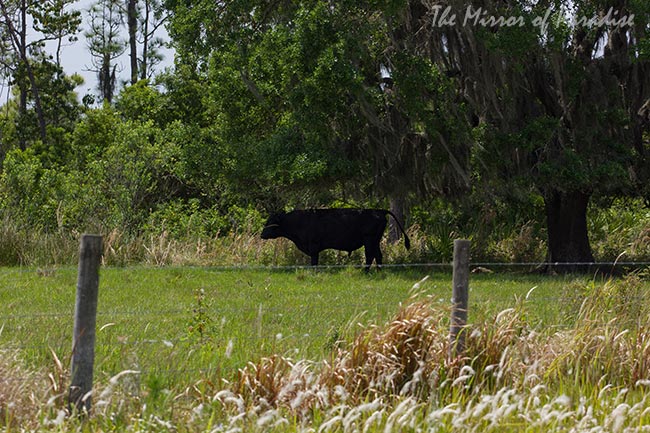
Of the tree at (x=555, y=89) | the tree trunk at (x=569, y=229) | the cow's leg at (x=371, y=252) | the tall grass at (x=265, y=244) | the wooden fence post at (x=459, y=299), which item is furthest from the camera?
the tree trunk at (x=569, y=229)

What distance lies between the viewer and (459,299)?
7391mm

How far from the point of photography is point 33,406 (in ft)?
20.0

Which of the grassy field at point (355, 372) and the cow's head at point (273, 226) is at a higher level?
the cow's head at point (273, 226)

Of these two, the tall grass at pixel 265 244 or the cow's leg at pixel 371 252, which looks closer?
the cow's leg at pixel 371 252

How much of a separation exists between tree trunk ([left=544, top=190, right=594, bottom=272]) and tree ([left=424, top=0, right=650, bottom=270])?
0.51 meters

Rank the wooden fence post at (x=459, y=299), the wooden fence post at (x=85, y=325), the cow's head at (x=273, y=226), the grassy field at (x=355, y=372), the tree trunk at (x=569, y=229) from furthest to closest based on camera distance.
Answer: the tree trunk at (x=569, y=229), the cow's head at (x=273, y=226), the wooden fence post at (x=459, y=299), the wooden fence post at (x=85, y=325), the grassy field at (x=355, y=372)

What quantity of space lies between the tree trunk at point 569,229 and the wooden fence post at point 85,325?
14849 millimetres

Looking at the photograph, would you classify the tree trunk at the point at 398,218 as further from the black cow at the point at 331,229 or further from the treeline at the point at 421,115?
the black cow at the point at 331,229

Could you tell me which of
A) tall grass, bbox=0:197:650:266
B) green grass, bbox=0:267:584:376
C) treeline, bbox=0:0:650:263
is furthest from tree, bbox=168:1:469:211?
green grass, bbox=0:267:584:376

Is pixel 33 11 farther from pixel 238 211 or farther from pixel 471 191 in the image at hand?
pixel 471 191

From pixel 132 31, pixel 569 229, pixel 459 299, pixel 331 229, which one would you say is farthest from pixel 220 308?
pixel 132 31

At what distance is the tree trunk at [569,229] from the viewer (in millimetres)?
20031

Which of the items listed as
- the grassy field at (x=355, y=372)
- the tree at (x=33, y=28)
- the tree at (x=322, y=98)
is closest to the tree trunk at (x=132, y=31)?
the tree at (x=33, y=28)

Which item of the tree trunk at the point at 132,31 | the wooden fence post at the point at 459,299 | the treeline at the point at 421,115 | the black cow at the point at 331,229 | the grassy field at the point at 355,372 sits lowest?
the grassy field at the point at 355,372
